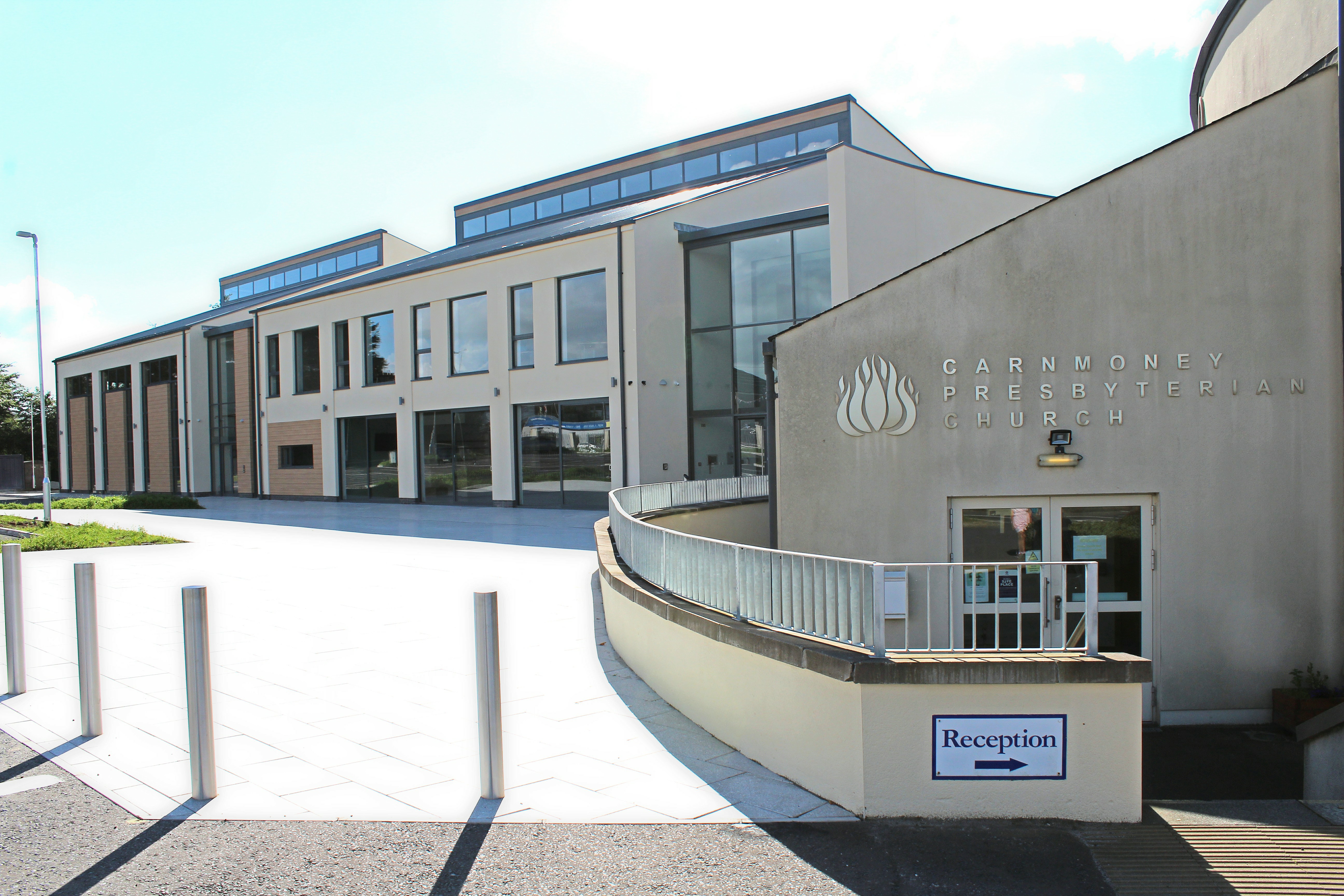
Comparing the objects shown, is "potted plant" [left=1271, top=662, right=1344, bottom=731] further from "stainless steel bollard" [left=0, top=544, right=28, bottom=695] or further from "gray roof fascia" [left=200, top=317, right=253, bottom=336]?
"gray roof fascia" [left=200, top=317, right=253, bottom=336]

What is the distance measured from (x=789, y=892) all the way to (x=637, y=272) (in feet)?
60.7

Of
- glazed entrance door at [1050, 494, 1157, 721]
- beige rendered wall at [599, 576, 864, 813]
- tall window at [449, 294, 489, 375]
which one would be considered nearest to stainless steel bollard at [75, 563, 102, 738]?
beige rendered wall at [599, 576, 864, 813]

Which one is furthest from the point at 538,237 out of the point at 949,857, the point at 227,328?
the point at 949,857

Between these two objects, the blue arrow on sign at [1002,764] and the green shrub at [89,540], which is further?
the green shrub at [89,540]

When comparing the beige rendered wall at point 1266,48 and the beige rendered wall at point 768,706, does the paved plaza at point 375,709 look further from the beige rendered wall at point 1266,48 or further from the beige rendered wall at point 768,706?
the beige rendered wall at point 1266,48

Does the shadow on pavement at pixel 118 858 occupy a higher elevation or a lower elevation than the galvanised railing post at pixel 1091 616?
lower

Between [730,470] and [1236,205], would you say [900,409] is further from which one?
[730,470]

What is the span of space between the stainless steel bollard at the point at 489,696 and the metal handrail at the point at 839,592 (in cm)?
163

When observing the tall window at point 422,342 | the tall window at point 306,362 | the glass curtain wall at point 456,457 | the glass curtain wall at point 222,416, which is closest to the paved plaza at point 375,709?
the glass curtain wall at point 456,457

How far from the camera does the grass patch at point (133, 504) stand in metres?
26.9

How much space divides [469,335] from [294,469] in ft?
33.5

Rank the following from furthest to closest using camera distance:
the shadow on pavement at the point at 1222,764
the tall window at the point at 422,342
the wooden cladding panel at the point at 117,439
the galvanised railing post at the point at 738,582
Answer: the wooden cladding panel at the point at 117,439 < the tall window at the point at 422,342 < the shadow on pavement at the point at 1222,764 < the galvanised railing post at the point at 738,582

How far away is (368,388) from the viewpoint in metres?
27.7

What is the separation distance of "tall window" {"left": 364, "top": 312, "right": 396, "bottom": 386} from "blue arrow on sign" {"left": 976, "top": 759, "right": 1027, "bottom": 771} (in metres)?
25.1
